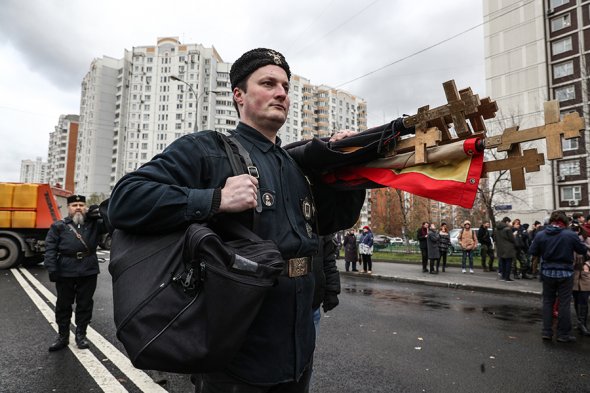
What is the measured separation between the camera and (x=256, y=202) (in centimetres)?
148

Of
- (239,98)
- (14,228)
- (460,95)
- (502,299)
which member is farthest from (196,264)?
(14,228)

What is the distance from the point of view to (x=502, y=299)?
31.3 feet

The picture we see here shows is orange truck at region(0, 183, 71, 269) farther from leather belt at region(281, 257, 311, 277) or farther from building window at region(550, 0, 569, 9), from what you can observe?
building window at region(550, 0, 569, 9)

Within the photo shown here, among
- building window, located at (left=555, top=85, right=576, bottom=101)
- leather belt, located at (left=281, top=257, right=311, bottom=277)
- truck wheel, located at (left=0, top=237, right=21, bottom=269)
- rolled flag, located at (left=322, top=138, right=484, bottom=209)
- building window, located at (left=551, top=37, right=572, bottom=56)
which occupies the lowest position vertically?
truck wheel, located at (left=0, top=237, right=21, bottom=269)

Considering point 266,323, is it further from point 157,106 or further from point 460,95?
point 157,106

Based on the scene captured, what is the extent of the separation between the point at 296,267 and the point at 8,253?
15828 millimetres

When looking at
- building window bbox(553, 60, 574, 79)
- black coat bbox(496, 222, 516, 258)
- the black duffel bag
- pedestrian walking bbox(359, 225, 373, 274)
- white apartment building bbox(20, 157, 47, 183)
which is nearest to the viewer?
the black duffel bag

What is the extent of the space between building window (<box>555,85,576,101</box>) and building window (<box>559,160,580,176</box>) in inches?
285

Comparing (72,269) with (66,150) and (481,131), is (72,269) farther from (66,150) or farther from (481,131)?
(66,150)

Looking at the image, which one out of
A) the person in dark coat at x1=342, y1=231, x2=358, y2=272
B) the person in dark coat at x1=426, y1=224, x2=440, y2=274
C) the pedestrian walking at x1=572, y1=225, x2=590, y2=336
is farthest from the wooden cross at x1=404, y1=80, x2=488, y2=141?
the person in dark coat at x1=342, y1=231, x2=358, y2=272

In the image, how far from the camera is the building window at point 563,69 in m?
42.3

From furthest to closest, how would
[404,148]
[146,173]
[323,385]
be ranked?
[323,385] < [404,148] < [146,173]

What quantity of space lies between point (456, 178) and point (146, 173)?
1333 millimetres

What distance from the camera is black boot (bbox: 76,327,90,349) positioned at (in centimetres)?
500
